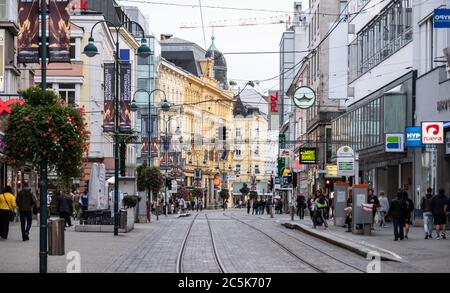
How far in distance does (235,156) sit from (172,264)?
155 metres

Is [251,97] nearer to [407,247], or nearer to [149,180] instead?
[149,180]

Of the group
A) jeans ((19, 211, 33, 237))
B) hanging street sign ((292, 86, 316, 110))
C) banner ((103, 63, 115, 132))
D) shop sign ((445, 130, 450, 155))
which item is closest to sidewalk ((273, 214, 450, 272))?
shop sign ((445, 130, 450, 155))

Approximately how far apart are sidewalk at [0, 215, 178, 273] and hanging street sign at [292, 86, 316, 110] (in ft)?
59.0

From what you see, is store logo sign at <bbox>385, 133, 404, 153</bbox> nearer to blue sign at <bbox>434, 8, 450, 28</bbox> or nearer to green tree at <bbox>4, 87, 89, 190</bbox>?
blue sign at <bbox>434, 8, 450, 28</bbox>

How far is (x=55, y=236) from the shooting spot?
19.6m

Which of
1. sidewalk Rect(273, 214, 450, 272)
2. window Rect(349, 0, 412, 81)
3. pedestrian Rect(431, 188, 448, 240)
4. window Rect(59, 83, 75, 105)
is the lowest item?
sidewalk Rect(273, 214, 450, 272)

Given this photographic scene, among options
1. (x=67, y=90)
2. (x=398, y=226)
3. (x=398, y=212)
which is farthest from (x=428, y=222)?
(x=67, y=90)

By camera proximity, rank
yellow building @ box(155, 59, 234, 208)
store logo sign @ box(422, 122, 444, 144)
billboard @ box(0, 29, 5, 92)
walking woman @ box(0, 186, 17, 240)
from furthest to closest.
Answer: yellow building @ box(155, 59, 234, 208)
billboard @ box(0, 29, 5, 92)
store logo sign @ box(422, 122, 444, 144)
walking woman @ box(0, 186, 17, 240)

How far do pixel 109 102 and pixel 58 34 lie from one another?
21.0 metres

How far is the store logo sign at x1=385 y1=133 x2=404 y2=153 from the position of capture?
46.2 metres

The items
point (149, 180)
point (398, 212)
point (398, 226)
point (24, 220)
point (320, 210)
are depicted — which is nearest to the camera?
point (24, 220)

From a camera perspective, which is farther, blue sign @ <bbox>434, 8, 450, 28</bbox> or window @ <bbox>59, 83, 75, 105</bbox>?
window @ <bbox>59, 83, 75, 105</bbox>
